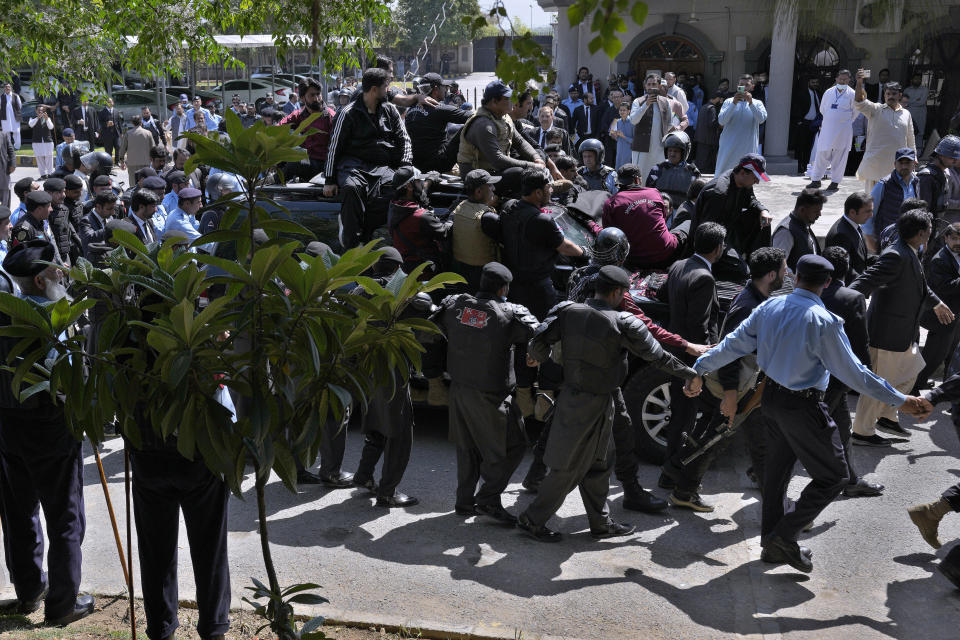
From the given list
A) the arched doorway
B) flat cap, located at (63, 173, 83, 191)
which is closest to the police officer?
flat cap, located at (63, 173, 83, 191)

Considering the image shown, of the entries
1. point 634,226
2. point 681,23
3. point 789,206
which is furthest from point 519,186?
point 681,23

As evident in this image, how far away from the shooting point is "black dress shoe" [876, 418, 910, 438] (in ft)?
26.5

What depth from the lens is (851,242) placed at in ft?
26.7

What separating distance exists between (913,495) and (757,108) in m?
8.70

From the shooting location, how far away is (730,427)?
6543mm

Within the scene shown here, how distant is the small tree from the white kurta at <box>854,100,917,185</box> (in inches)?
473

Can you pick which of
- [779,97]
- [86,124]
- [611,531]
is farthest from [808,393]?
[86,124]

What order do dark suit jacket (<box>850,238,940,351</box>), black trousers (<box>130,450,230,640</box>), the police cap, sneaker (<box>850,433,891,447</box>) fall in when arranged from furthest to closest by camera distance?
sneaker (<box>850,433,891,447</box>) < dark suit jacket (<box>850,238,940,351</box>) < the police cap < black trousers (<box>130,450,230,640</box>)

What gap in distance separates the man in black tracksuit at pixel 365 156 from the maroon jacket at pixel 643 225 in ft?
6.93

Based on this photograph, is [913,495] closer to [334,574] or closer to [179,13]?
[334,574]

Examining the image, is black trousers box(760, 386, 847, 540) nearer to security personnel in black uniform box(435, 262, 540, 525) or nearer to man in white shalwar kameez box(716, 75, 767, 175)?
security personnel in black uniform box(435, 262, 540, 525)

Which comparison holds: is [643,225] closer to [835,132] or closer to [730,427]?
[730,427]

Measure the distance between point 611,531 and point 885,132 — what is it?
9.81 meters

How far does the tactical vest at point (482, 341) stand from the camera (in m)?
6.39
